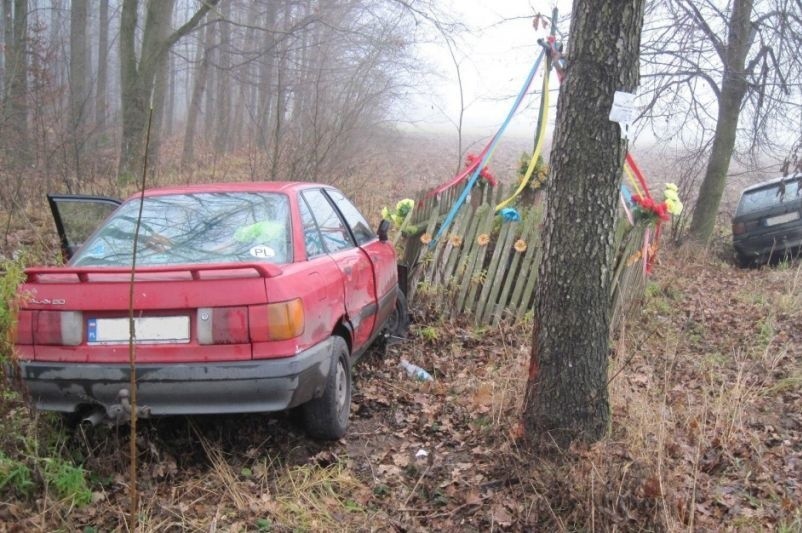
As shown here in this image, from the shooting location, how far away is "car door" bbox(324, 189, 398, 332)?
4.98 m

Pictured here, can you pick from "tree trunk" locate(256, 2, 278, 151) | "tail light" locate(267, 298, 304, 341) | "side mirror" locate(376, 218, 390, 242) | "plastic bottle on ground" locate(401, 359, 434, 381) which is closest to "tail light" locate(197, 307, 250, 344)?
"tail light" locate(267, 298, 304, 341)

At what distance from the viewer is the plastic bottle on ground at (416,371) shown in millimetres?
5090

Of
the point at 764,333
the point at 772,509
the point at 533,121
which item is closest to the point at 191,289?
the point at 772,509

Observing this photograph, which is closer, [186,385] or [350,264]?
[186,385]

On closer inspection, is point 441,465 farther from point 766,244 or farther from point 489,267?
point 766,244

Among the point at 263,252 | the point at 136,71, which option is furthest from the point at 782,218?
the point at 136,71

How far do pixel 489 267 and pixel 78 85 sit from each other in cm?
1035

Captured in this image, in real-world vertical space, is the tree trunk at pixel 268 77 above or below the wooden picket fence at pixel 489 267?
above

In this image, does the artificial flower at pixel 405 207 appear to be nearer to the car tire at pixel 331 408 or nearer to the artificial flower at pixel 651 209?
the artificial flower at pixel 651 209

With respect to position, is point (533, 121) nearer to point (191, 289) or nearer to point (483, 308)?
point (483, 308)

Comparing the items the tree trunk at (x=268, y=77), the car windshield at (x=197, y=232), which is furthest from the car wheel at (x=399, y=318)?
the tree trunk at (x=268, y=77)

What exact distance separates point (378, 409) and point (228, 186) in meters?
1.92

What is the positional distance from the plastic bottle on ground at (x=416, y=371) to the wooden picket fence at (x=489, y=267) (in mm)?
1328

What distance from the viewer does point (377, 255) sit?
17.0ft
